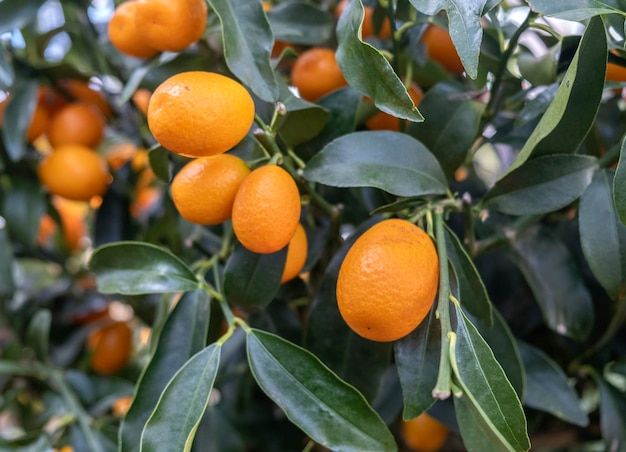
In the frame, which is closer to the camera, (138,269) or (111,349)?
(138,269)

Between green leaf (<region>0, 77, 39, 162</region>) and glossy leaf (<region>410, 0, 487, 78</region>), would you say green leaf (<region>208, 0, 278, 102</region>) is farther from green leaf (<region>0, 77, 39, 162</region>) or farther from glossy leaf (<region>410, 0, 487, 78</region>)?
green leaf (<region>0, 77, 39, 162</region>)

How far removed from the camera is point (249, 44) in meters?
0.49

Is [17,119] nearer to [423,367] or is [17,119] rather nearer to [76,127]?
[76,127]

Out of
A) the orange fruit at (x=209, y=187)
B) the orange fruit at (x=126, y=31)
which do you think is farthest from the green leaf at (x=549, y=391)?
the orange fruit at (x=126, y=31)

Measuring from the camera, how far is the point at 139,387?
1.67ft

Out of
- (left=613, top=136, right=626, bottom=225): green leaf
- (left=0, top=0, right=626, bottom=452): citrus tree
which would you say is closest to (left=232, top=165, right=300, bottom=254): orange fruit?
(left=0, top=0, right=626, bottom=452): citrus tree

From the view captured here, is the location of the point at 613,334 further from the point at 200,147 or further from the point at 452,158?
the point at 200,147

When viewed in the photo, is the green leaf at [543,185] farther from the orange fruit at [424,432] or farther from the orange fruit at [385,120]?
the orange fruit at [424,432]

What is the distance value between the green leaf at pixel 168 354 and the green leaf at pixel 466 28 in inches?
11.0

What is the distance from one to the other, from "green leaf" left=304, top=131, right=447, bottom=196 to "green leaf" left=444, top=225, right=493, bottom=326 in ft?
0.14

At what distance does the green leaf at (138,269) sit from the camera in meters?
0.52

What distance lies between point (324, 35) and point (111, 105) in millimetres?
346

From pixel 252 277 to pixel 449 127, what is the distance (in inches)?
7.9

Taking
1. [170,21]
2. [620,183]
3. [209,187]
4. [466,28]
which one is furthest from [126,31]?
[620,183]
